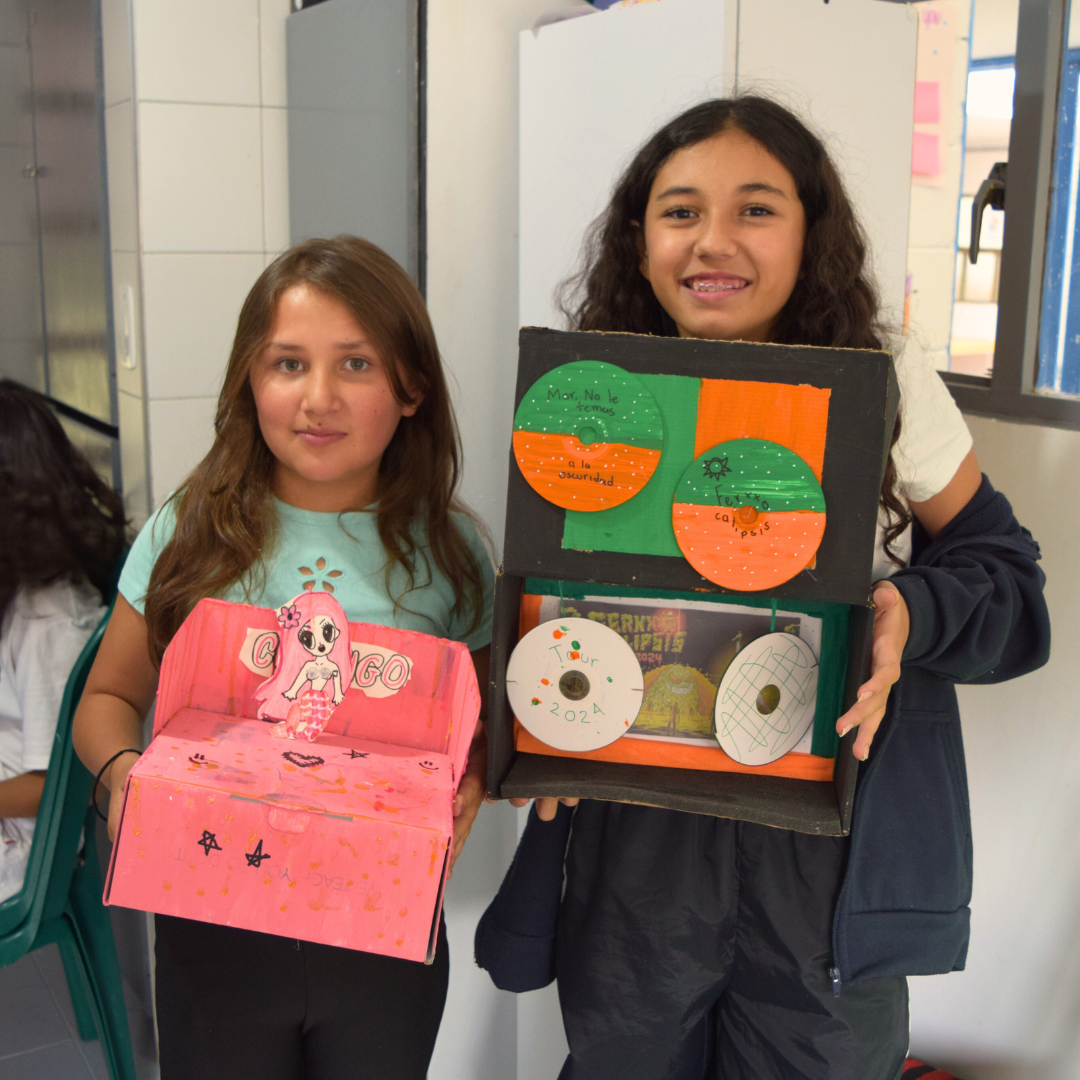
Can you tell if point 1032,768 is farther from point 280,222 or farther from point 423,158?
point 280,222

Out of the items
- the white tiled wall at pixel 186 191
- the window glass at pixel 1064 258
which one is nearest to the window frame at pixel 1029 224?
the window glass at pixel 1064 258

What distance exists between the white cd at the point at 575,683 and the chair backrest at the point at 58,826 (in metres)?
0.79

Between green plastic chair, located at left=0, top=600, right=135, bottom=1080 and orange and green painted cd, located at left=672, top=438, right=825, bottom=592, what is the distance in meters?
0.93

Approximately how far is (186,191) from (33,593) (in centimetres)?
69

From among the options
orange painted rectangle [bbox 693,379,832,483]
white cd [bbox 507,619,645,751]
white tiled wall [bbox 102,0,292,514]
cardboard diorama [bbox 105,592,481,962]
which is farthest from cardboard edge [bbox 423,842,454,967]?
white tiled wall [bbox 102,0,292,514]

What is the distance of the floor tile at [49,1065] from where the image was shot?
71.1 inches

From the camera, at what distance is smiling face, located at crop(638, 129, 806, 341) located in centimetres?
97

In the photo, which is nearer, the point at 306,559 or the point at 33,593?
the point at 306,559

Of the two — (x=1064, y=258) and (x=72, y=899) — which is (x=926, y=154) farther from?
(x=72, y=899)

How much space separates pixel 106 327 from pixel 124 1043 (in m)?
1.17

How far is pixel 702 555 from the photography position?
2.69ft

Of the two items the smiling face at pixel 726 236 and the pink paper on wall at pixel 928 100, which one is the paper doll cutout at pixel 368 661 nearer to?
the smiling face at pixel 726 236

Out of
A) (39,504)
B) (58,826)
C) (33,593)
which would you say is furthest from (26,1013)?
(39,504)

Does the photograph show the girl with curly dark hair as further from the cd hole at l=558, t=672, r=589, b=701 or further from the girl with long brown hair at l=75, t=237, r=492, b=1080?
the cd hole at l=558, t=672, r=589, b=701
